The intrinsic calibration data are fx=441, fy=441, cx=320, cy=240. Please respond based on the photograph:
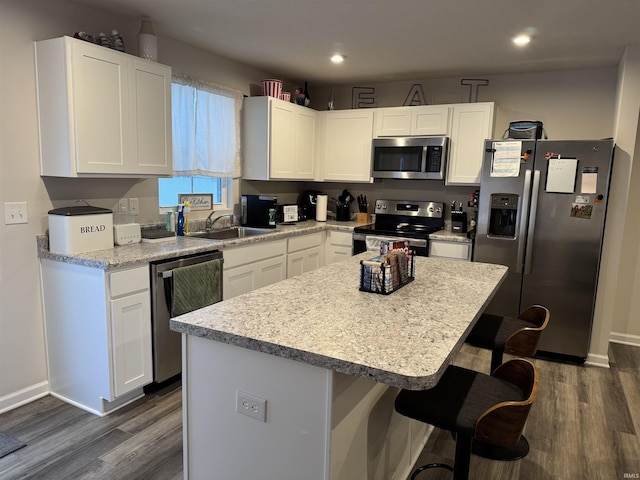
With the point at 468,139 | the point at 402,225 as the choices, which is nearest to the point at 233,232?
the point at 402,225

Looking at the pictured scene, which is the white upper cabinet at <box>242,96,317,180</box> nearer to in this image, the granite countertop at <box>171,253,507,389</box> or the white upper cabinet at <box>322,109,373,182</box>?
the white upper cabinet at <box>322,109,373,182</box>

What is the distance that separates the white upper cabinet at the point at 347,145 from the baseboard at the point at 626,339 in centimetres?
277

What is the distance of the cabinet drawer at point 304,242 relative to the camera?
4.06 meters

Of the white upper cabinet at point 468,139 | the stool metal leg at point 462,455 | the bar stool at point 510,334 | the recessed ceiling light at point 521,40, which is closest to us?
the stool metal leg at point 462,455

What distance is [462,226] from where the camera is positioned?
4.24m

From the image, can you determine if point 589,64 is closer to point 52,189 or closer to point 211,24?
point 211,24

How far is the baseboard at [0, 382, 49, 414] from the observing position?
2566 millimetres

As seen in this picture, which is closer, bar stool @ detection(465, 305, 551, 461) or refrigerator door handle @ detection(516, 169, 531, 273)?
bar stool @ detection(465, 305, 551, 461)

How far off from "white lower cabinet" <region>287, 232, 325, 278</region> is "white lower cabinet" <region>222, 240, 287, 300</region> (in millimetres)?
98

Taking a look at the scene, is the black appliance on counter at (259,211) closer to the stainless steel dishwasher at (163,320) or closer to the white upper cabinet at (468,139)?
the stainless steel dishwasher at (163,320)

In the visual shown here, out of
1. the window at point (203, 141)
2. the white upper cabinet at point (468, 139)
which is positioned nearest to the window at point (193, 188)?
the window at point (203, 141)

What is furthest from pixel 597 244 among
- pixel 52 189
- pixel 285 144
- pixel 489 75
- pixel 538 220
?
pixel 52 189

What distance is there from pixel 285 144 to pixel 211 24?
1.44 m

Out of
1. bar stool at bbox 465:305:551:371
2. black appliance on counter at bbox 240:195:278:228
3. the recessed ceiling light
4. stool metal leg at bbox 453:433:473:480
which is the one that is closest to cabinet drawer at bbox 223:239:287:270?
black appliance on counter at bbox 240:195:278:228
